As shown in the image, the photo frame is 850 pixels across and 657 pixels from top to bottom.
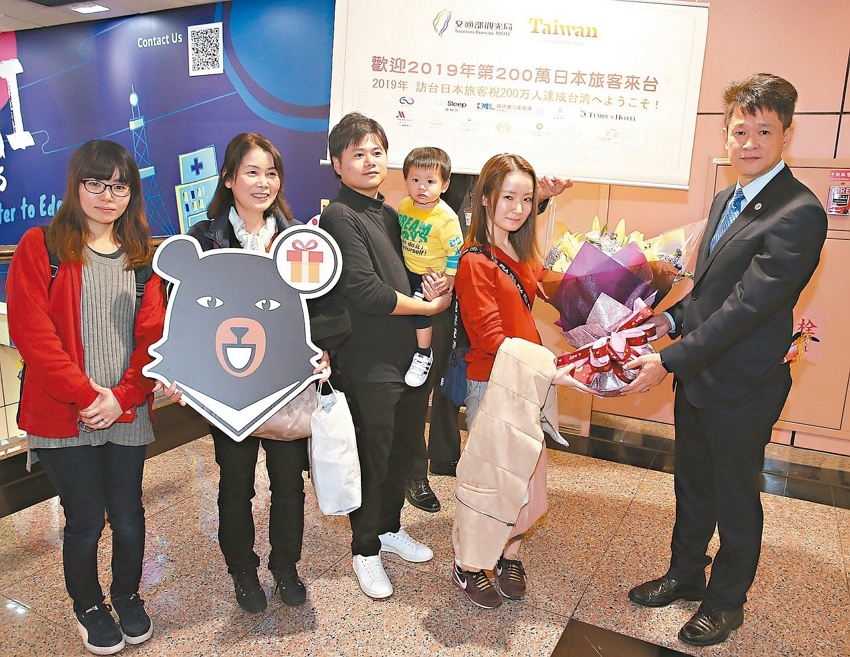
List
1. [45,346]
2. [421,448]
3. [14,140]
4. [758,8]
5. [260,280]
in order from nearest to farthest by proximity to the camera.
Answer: [45,346], [260,280], [421,448], [758,8], [14,140]

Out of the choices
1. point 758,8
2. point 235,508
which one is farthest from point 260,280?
point 758,8

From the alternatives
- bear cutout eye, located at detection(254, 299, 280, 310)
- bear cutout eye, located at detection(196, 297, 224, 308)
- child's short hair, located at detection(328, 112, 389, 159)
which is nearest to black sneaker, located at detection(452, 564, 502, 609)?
bear cutout eye, located at detection(254, 299, 280, 310)

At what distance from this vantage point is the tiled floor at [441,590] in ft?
6.66

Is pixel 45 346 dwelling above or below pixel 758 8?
below

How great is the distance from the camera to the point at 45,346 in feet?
5.53

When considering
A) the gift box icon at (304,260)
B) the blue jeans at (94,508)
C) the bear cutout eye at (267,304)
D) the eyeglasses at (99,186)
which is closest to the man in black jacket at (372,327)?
the gift box icon at (304,260)

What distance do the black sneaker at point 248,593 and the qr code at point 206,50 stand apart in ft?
14.9

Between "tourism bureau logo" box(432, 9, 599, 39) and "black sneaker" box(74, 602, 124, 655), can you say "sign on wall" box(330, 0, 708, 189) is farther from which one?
"black sneaker" box(74, 602, 124, 655)

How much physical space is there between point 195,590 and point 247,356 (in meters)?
1.00

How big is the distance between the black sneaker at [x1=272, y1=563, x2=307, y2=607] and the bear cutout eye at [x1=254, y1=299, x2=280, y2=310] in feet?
2.99

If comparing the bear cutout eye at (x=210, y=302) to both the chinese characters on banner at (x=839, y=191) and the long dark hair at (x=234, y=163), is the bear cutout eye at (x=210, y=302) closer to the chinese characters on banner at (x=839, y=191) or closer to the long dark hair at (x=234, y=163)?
the long dark hair at (x=234, y=163)

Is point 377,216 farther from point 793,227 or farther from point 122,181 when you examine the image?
point 793,227

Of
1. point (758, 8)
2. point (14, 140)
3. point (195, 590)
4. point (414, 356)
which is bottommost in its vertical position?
point (195, 590)

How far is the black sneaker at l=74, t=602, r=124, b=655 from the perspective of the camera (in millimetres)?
1917
